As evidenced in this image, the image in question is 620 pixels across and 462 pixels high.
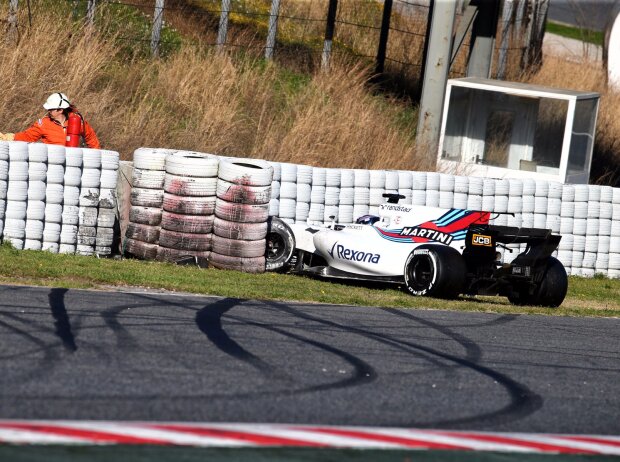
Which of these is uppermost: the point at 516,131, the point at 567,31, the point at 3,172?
the point at 567,31

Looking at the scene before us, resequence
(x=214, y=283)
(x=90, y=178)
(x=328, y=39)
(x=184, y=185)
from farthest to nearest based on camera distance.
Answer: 1. (x=328, y=39)
2. (x=184, y=185)
3. (x=90, y=178)
4. (x=214, y=283)

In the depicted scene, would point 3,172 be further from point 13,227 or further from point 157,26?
point 157,26

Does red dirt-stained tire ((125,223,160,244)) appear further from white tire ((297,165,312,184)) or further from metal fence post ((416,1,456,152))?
metal fence post ((416,1,456,152))

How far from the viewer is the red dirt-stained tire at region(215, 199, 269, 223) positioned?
1378cm

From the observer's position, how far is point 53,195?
13.4 metres

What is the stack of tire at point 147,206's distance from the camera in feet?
45.4

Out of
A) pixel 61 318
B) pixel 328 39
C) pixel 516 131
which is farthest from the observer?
pixel 328 39

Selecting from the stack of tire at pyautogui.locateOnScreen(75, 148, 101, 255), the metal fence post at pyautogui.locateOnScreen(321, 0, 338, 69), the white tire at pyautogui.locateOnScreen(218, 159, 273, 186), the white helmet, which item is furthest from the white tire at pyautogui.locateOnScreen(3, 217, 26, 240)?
the metal fence post at pyautogui.locateOnScreen(321, 0, 338, 69)

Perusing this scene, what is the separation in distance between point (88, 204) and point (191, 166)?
1284mm

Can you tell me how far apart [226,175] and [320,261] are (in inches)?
63.7

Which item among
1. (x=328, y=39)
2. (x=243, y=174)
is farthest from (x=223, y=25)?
(x=243, y=174)

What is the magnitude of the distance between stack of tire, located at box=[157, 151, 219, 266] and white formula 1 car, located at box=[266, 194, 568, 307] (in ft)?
3.38

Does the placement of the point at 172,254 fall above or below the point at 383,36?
below

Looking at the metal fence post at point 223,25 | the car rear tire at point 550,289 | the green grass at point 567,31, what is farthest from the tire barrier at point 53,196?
the green grass at point 567,31
